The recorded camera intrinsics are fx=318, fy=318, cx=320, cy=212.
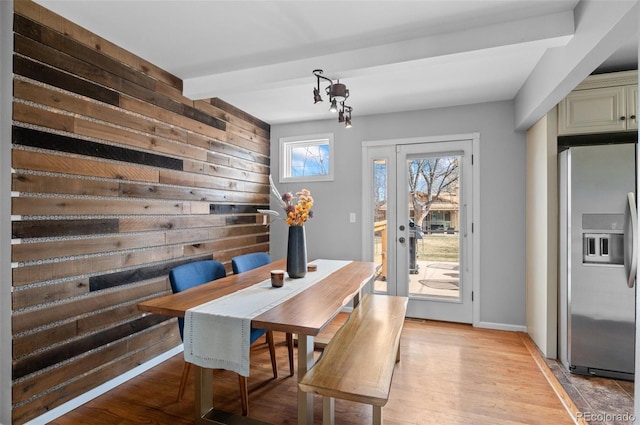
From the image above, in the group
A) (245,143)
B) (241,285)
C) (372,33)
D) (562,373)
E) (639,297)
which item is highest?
(372,33)

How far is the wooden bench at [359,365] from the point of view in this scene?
4.36 ft

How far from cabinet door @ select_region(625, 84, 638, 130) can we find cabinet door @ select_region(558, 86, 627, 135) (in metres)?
0.03

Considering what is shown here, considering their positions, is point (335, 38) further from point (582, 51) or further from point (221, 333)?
point (221, 333)

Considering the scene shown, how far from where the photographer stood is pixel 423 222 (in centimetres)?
365

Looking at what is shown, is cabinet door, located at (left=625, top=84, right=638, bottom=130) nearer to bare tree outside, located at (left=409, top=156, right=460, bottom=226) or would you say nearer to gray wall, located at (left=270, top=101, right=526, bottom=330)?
gray wall, located at (left=270, top=101, right=526, bottom=330)

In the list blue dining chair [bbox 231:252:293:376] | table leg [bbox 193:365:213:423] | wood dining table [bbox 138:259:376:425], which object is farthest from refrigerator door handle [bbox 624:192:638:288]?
table leg [bbox 193:365:213:423]

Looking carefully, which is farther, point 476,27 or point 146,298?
point 146,298

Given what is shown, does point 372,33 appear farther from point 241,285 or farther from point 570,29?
point 241,285

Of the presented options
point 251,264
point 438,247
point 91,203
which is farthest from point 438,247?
point 91,203

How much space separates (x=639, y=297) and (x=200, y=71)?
Answer: 312 cm

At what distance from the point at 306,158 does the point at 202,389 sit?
9.92 feet

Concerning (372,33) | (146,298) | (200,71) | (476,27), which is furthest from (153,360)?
(476,27)

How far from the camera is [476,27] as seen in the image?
202 centimetres

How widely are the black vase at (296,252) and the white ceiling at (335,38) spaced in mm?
1196
